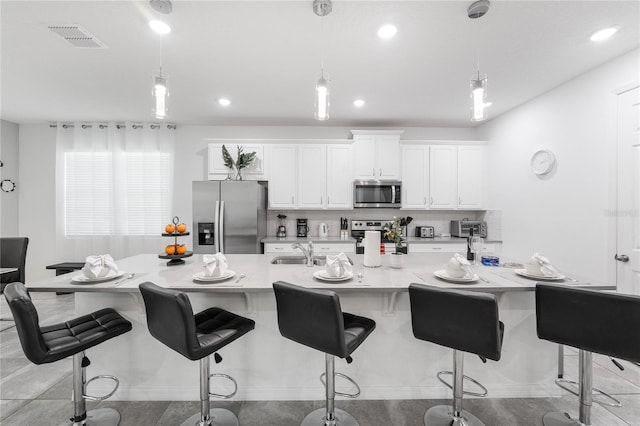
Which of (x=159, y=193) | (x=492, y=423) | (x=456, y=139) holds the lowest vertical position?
(x=492, y=423)

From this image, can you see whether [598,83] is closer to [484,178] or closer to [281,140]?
[484,178]

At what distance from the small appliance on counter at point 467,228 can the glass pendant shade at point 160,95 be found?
13.6ft

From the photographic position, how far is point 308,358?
195 cm

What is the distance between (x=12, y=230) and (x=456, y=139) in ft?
24.4

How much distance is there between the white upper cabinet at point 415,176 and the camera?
14.2ft

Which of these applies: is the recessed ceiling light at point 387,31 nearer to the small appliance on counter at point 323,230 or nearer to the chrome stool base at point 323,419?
the chrome stool base at point 323,419

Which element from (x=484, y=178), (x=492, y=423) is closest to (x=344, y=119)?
(x=484, y=178)

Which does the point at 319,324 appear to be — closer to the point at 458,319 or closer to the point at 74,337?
the point at 458,319

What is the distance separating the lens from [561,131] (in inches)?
123

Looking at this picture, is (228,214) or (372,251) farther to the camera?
(228,214)

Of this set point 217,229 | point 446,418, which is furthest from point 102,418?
point 217,229

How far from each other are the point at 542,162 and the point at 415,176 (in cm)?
155

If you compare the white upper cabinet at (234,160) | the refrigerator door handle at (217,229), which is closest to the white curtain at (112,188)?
the white upper cabinet at (234,160)

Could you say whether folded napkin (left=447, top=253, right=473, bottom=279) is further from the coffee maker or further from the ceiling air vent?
→ the ceiling air vent
